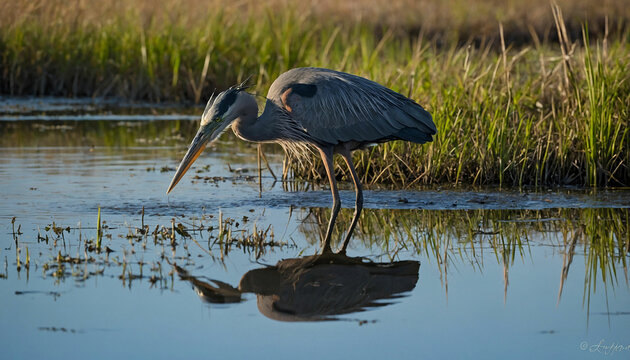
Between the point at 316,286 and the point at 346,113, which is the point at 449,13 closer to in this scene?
the point at 346,113

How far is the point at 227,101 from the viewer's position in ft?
21.9

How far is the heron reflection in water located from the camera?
4.70m

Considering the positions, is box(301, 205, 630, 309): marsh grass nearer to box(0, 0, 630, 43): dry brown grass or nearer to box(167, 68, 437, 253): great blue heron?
Answer: box(167, 68, 437, 253): great blue heron

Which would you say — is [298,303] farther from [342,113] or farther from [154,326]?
[342,113]

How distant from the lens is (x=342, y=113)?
6938mm

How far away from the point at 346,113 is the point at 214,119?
1015 millimetres

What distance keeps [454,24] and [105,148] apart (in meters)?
12.8

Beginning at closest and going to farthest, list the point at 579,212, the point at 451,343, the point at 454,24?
the point at 451,343 → the point at 579,212 → the point at 454,24

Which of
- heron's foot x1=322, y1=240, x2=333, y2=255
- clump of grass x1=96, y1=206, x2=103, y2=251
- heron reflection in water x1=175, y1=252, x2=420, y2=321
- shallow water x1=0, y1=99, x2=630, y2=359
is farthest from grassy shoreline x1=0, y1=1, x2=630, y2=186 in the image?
heron reflection in water x1=175, y1=252, x2=420, y2=321

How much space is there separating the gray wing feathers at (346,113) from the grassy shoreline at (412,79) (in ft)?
1.89

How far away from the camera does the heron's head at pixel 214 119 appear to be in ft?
21.4

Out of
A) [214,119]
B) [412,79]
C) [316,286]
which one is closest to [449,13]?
[412,79]

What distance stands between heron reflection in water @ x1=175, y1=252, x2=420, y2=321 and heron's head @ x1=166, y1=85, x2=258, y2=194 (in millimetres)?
1318

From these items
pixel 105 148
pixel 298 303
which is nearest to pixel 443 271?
pixel 298 303
